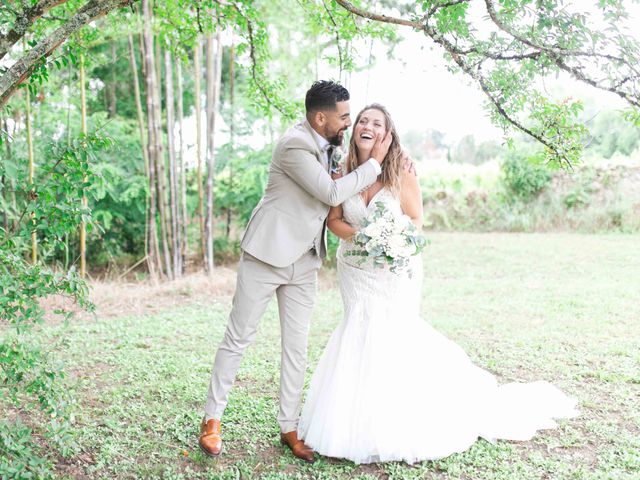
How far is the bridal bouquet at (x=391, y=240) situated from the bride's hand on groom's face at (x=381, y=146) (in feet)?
1.03

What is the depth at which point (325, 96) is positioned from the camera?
10.1ft

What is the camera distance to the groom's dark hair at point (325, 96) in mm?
3072

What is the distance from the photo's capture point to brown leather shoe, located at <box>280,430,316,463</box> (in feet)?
10.7

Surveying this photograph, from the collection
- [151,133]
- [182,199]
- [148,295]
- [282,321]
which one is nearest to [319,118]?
[282,321]

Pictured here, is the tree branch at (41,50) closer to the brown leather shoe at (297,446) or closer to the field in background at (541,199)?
the brown leather shoe at (297,446)

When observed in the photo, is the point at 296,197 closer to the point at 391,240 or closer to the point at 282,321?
the point at 391,240

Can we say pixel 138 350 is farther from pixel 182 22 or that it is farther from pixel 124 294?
pixel 182 22

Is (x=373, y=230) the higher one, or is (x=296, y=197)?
(x=296, y=197)

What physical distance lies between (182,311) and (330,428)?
12.3 feet

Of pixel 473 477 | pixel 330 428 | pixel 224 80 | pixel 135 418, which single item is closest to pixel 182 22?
pixel 135 418

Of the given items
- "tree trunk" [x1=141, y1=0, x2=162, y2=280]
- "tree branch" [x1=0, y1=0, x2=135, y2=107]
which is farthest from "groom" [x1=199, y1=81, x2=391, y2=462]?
"tree trunk" [x1=141, y1=0, x2=162, y2=280]

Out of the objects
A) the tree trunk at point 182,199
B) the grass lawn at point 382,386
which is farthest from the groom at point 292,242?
the tree trunk at point 182,199

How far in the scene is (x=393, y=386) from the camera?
10.9 feet

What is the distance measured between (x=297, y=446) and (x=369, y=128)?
65.9 inches
